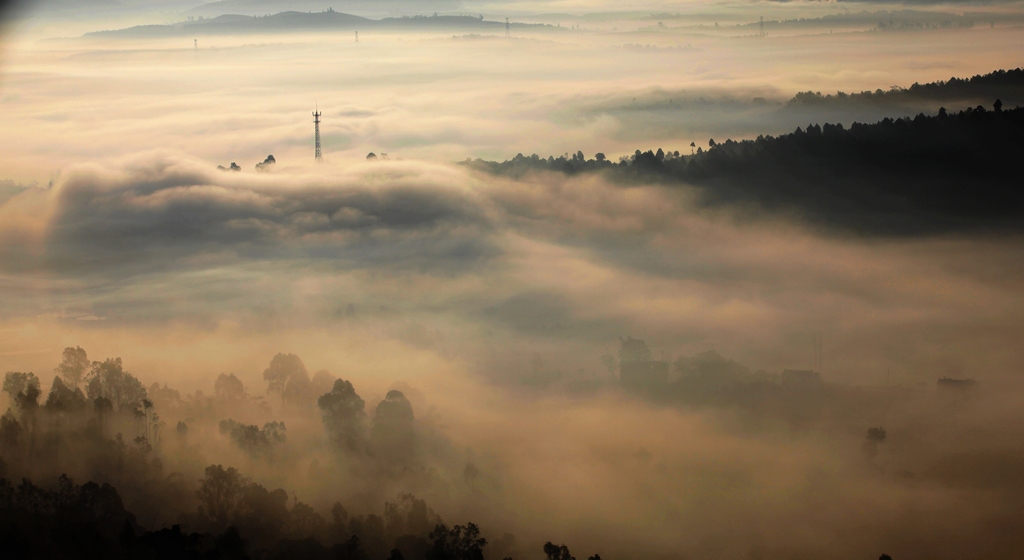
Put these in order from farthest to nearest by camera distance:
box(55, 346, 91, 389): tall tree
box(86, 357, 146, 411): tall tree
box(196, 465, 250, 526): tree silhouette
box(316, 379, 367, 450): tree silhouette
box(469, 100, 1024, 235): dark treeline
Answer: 1. box(469, 100, 1024, 235): dark treeline
2. box(55, 346, 91, 389): tall tree
3. box(86, 357, 146, 411): tall tree
4. box(316, 379, 367, 450): tree silhouette
5. box(196, 465, 250, 526): tree silhouette

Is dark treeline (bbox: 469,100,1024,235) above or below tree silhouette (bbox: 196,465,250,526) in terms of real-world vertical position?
above

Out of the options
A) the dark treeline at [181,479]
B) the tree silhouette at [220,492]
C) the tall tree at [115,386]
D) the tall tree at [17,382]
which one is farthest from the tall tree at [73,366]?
the tree silhouette at [220,492]

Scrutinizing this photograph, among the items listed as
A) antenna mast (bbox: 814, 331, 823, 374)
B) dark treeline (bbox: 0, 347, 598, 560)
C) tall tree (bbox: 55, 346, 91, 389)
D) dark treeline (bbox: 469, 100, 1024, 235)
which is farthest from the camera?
dark treeline (bbox: 469, 100, 1024, 235)

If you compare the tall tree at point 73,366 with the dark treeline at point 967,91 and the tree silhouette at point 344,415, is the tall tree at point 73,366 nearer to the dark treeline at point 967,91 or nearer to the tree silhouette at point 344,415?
the tree silhouette at point 344,415

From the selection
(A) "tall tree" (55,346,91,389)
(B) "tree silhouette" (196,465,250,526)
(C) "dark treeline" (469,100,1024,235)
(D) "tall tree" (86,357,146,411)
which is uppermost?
(C) "dark treeline" (469,100,1024,235)

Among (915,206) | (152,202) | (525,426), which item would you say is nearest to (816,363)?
(525,426)

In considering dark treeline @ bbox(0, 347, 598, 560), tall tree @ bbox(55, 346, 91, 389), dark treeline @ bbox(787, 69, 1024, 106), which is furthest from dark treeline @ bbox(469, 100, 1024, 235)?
tall tree @ bbox(55, 346, 91, 389)

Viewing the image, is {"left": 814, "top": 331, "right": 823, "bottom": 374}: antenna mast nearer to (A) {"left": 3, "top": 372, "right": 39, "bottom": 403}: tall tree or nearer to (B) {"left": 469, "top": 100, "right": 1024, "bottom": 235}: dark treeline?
(B) {"left": 469, "top": 100, "right": 1024, "bottom": 235}: dark treeline
